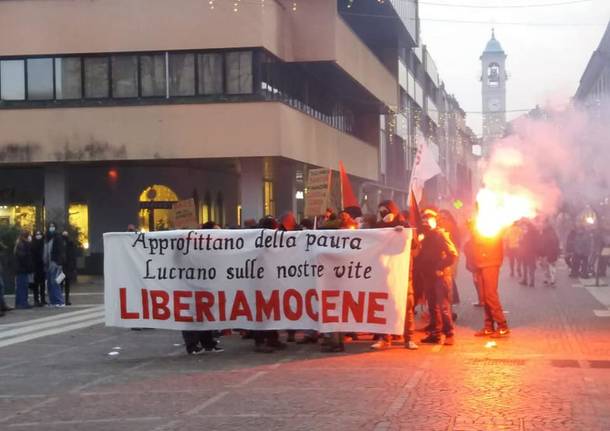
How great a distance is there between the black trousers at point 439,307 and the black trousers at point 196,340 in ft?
9.86

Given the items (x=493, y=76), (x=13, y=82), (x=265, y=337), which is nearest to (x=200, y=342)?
(x=265, y=337)

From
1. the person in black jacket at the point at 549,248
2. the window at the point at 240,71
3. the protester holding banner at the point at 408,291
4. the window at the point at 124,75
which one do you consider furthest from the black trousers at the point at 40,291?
the person in black jacket at the point at 549,248

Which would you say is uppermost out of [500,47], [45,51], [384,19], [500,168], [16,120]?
[500,47]

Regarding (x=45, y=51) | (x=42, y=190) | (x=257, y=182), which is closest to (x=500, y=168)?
(x=257, y=182)

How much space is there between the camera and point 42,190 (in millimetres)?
34719

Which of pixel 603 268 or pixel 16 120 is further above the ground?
pixel 16 120

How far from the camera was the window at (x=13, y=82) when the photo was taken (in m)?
30.7

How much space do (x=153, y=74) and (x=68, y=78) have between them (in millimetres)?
2817

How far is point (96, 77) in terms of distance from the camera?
3039 centimetres

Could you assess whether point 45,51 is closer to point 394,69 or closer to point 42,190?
point 42,190

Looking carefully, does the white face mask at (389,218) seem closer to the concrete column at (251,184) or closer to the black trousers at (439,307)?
the black trousers at (439,307)

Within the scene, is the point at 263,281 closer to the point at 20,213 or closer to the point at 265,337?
the point at 265,337

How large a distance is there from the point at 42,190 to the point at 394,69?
20574mm

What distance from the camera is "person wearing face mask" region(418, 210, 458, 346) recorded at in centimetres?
1291
